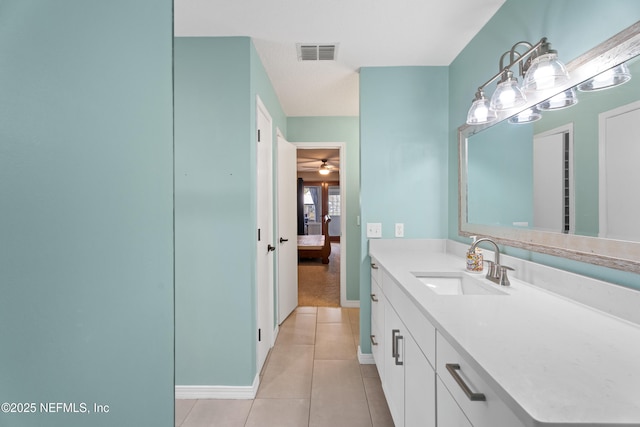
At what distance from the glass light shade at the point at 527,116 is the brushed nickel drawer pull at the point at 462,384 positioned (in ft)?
3.92

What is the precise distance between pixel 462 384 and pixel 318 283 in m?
3.91

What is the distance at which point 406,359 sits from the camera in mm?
1196

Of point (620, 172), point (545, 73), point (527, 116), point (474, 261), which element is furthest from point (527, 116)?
point (474, 261)

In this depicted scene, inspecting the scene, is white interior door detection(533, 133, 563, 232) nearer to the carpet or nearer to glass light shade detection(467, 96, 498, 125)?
glass light shade detection(467, 96, 498, 125)

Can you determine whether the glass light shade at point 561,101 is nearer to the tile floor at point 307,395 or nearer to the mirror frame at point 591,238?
the mirror frame at point 591,238

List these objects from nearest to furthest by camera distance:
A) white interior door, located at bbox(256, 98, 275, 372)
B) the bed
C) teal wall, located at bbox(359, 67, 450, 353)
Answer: white interior door, located at bbox(256, 98, 275, 372), teal wall, located at bbox(359, 67, 450, 353), the bed

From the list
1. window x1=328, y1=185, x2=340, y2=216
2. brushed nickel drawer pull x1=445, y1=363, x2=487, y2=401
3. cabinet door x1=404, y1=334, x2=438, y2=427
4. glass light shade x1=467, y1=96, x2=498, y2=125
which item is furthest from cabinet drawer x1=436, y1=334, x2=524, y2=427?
window x1=328, y1=185, x2=340, y2=216

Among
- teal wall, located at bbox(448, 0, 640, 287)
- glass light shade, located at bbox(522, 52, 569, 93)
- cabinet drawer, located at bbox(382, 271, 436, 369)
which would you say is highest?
teal wall, located at bbox(448, 0, 640, 287)

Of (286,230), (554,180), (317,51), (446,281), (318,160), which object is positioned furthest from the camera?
(318,160)

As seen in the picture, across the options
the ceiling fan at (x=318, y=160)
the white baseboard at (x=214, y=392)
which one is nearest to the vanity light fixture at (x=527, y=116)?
the white baseboard at (x=214, y=392)

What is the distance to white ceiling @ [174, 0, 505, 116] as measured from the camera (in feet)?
4.99

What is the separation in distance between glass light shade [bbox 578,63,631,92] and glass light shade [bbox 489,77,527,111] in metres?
0.24

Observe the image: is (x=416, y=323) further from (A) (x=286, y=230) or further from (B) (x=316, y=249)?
(B) (x=316, y=249)

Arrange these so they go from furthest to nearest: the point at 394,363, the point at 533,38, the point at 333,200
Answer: the point at 333,200
the point at 394,363
the point at 533,38
